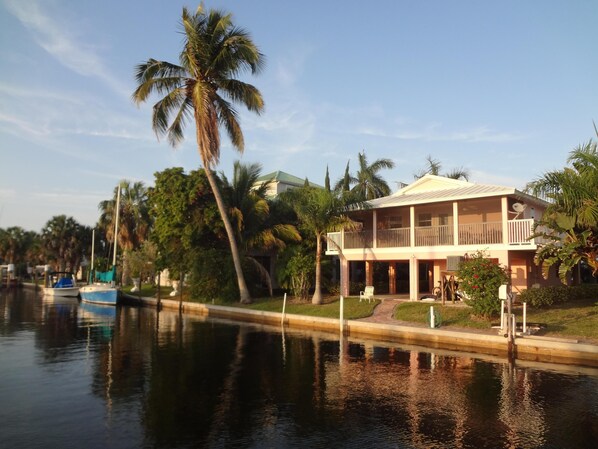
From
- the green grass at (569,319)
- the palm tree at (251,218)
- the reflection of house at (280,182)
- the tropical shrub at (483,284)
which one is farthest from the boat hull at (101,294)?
the green grass at (569,319)

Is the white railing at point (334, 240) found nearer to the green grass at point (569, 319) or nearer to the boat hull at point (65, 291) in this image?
the green grass at point (569, 319)

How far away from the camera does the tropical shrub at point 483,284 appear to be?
66.0 feet

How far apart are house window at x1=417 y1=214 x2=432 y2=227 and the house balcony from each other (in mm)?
2430

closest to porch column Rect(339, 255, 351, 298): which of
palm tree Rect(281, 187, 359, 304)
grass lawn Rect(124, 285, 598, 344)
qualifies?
grass lawn Rect(124, 285, 598, 344)

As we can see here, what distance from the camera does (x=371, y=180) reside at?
45594 mm

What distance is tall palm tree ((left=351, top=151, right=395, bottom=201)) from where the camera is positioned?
45.4 m

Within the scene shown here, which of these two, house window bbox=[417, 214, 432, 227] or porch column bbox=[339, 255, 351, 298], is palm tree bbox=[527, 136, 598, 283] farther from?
porch column bbox=[339, 255, 351, 298]

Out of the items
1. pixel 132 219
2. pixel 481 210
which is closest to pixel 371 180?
pixel 481 210

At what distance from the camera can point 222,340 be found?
2116 cm

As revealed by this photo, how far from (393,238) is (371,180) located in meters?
17.8

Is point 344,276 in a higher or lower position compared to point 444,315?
higher

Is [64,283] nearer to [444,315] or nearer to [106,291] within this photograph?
[106,291]

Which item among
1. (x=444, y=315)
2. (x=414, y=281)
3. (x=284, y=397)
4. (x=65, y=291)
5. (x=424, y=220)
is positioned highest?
(x=424, y=220)

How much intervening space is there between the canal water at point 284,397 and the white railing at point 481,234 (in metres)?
8.54
